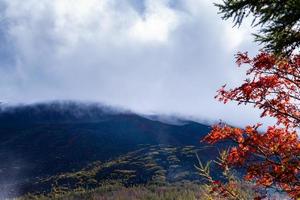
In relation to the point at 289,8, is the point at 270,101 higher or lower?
lower

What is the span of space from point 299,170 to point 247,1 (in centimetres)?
583

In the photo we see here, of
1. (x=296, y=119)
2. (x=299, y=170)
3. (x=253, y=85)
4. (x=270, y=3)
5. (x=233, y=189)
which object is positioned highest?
(x=270, y=3)

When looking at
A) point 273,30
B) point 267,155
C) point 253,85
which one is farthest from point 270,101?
point 273,30

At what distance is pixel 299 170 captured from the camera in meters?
15.2

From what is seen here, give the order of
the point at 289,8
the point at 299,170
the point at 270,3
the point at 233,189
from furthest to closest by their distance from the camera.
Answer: the point at 233,189, the point at 299,170, the point at 270,3, the point at 289,8

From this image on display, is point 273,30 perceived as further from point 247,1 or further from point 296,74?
point 296,74

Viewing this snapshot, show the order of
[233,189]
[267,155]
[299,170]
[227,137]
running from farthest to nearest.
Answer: [233,189]
[227,137]
[267,155]
[299,170]

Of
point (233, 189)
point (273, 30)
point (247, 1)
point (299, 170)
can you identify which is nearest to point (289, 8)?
point (273, 30)

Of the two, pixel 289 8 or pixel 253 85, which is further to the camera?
pixel 253 85

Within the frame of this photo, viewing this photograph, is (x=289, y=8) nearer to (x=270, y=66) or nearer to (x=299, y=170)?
(x=270, y=66)

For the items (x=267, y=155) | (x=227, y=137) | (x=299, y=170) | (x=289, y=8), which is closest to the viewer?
(x=289, y=8)

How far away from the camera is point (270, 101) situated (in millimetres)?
16516

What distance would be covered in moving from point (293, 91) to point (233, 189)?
16.3 ft

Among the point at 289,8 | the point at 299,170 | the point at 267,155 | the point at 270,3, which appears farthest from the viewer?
the point at 267,155
